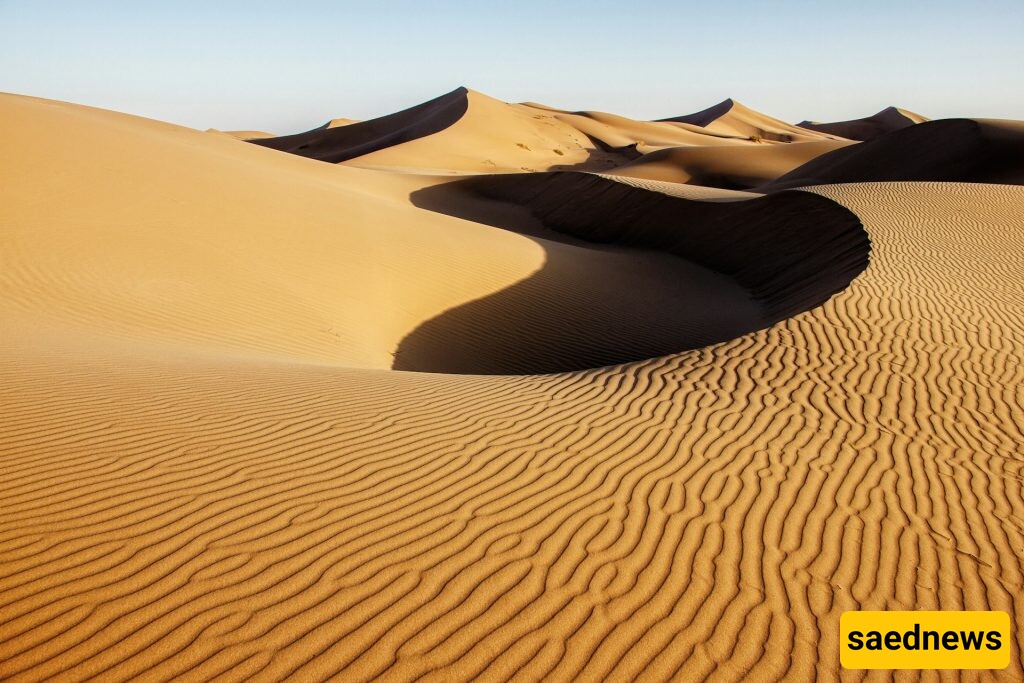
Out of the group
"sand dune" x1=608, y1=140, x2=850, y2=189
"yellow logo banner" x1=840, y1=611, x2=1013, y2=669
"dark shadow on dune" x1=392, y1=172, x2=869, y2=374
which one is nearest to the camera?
"yellow logo banner" x1=840, y1=611, x2=1013, y2=669

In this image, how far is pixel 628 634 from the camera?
3258 millimetres

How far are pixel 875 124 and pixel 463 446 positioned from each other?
95773 mm

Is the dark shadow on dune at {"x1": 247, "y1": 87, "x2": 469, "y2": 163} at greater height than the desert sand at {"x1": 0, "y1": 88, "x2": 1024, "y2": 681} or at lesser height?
greater

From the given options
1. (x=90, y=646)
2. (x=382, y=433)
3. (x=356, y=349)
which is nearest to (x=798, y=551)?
(x=382, y=433)

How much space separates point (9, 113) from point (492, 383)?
1418cm

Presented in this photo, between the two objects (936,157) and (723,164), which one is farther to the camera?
(723,164)

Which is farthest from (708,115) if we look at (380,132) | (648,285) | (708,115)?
(648,285)

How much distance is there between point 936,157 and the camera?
28.4 metres

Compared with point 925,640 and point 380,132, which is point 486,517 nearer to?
point 925,640

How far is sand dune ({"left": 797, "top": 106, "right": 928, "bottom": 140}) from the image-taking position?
274 feet

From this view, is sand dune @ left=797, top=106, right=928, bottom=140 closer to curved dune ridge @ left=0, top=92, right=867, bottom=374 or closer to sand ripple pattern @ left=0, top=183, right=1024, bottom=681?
curved dune ridge @ left=0, top=92, right=867, bottom=374

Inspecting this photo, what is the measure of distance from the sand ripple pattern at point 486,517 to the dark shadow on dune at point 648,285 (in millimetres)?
3331

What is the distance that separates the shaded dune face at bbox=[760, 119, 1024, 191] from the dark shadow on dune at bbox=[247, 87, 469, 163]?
29419 mm

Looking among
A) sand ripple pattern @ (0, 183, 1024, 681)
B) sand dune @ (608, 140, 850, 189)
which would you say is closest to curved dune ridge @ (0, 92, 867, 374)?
sand ripple pattern @ (0, 183, 1024, 681)
